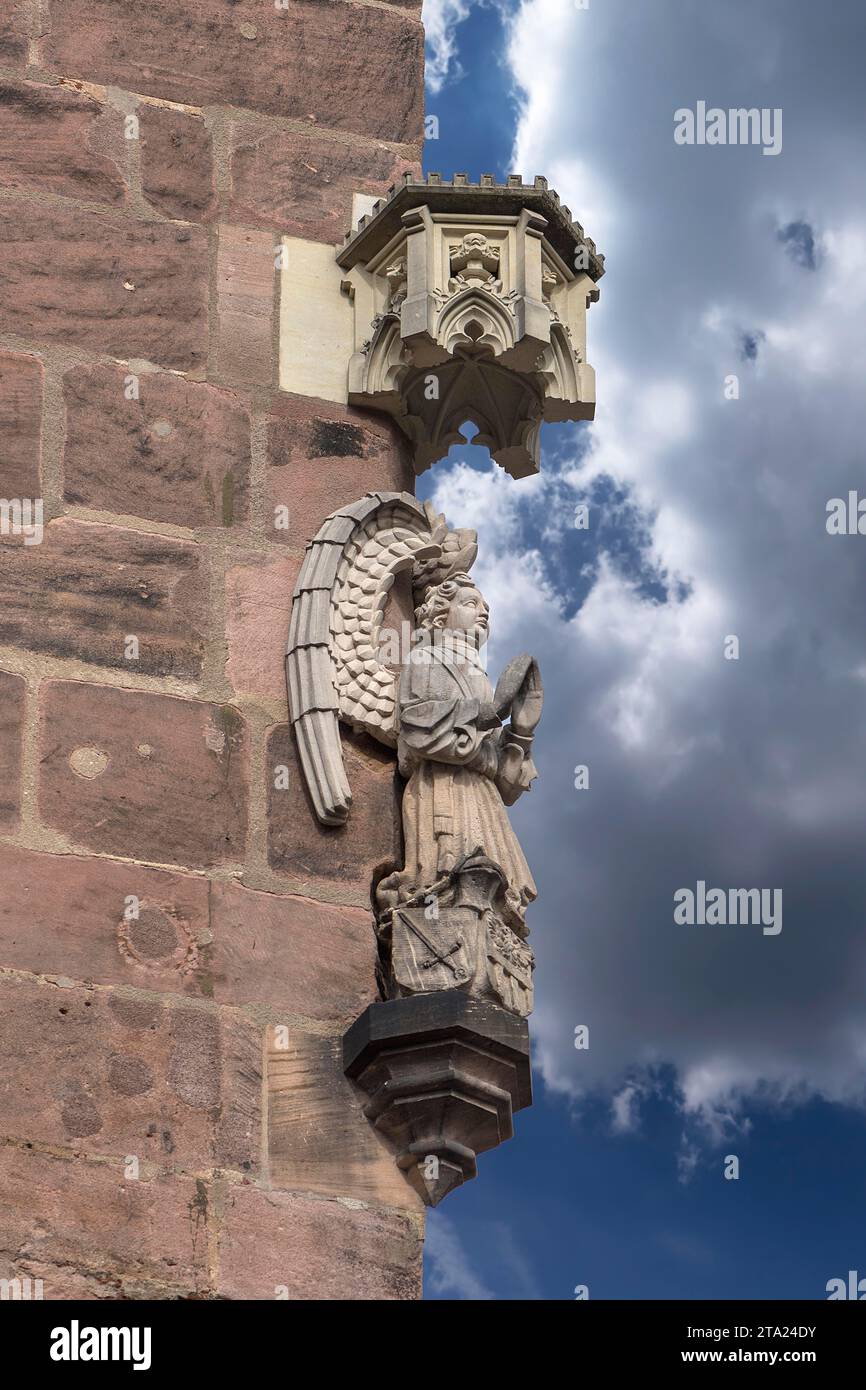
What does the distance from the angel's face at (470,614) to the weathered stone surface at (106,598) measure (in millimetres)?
752

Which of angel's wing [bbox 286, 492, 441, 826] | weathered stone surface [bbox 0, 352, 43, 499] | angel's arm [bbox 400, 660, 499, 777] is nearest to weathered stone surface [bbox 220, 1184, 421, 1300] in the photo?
angel's wing [bbox 286, 492, 441, 826]

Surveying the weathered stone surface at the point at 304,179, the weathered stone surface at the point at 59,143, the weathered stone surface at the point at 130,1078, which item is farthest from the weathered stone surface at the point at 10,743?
the weathered stone surface at the point at 304,179

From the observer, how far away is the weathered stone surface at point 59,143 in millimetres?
9016

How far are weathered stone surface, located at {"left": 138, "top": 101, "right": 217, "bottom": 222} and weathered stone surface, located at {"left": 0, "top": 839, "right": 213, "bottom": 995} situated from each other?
2.15 meters

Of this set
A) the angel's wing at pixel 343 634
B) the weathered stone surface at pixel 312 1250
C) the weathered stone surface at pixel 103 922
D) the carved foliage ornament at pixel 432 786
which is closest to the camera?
the weathered stone surface at pixel 312 1250

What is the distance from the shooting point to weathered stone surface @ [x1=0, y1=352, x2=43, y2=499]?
337 inches

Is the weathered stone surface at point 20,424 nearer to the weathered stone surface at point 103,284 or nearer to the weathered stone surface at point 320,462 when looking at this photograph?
the weathered stone surface at point 103,284

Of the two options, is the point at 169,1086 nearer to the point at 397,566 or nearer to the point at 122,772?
the point at 122,772

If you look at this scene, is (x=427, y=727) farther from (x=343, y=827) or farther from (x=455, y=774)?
(x=343, y=827)

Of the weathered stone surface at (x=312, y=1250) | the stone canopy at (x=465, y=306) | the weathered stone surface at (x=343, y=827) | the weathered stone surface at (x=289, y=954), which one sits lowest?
the weathered stone surface at (x=312, y=1250)

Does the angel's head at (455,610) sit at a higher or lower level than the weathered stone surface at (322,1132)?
higher

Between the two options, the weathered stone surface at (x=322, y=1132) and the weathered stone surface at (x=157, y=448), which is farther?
the weathered stone surface at (x=157, y=448)

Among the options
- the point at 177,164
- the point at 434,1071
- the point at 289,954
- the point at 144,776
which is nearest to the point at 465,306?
the point at 177,164

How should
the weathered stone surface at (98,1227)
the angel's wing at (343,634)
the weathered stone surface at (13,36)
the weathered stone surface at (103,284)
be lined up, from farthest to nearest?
the weathered stone surface at (13,36), the weathered stone surface at (103,284), the angel's wing at (343,634), the weathered stone surface at (98,1227)
